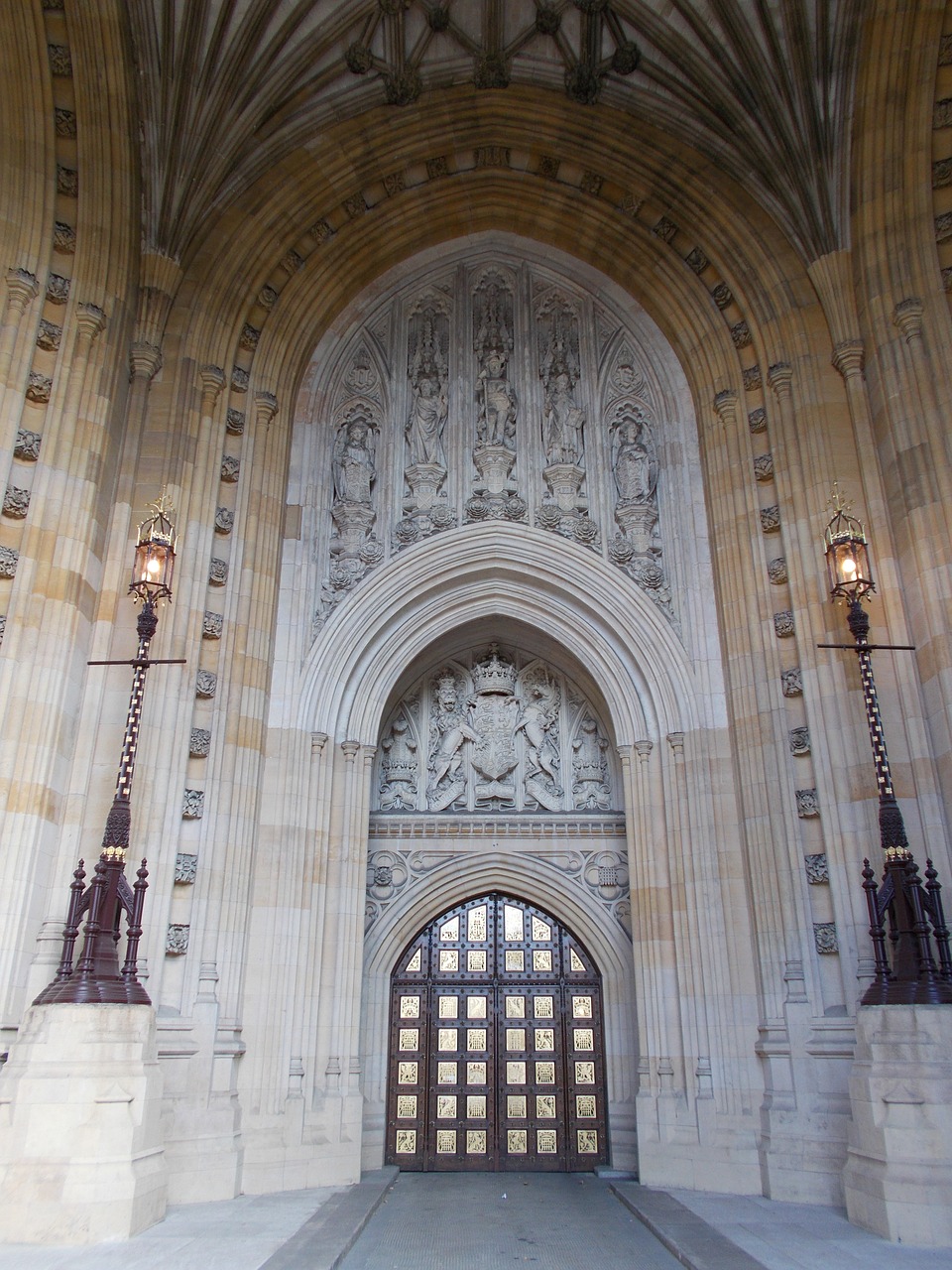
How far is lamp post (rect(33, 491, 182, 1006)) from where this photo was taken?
8133mm

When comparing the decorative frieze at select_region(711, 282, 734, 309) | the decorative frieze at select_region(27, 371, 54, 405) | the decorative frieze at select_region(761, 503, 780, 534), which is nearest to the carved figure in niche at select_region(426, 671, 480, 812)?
the decorative frieze at select_region(761, 503, 780, 534)

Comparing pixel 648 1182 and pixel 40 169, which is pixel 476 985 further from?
pixel 40 169

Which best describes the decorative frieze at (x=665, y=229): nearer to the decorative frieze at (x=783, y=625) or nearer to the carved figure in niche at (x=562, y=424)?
the carved figure in niche at (x=562, y=424)

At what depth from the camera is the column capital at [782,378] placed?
12102 millimetres

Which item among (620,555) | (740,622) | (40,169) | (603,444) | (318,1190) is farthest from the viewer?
(603,444)

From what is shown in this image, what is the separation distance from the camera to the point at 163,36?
11773mm

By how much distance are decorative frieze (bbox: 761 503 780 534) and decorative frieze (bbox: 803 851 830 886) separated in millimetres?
4021

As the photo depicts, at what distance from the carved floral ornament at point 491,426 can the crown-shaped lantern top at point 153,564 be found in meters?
2.89

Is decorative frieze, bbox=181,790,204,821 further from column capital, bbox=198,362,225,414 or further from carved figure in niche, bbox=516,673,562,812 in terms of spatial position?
column capital, bbox=198,362,225,414

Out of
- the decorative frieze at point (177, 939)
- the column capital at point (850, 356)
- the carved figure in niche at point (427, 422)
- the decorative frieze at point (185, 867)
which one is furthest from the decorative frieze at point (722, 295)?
the decorative frieze at point (177, 939)

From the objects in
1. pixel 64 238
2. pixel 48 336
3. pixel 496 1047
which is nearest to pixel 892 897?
pixel 496 1047

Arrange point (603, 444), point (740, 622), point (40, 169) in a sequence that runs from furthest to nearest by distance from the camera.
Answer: point (603, 444), point (740, 622), point (40, 169)

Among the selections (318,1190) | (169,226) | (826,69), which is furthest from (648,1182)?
(826,69)

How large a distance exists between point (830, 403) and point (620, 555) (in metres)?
3.23
